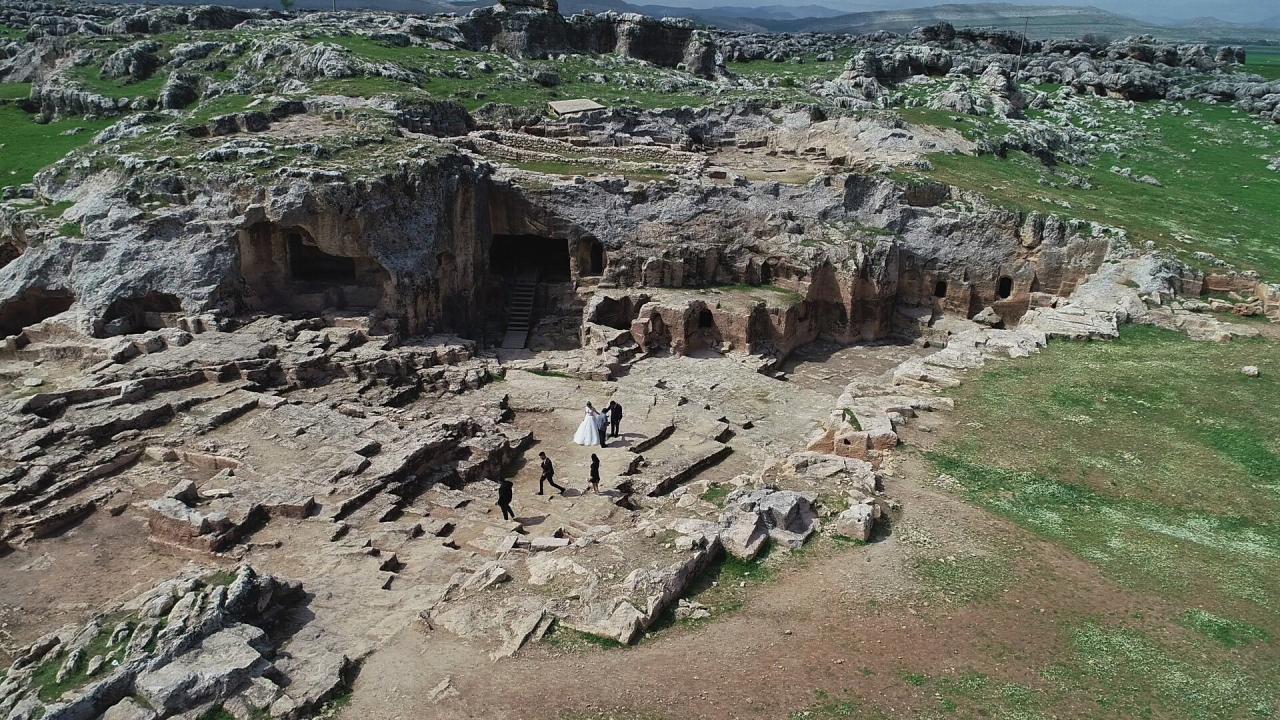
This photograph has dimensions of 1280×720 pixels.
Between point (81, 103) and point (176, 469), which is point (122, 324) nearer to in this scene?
point (176, 469)

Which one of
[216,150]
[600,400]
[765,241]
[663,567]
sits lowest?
[600,400]

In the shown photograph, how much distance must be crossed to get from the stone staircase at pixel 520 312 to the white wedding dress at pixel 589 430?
283 inches

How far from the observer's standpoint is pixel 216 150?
73.3ft

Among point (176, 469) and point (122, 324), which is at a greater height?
point (122, 324)

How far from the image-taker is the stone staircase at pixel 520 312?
2559cm

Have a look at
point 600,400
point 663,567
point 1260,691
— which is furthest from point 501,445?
point 1260,691

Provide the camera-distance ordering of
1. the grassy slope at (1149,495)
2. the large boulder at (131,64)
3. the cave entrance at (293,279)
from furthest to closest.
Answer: the large boulder at (131,64) → the cave entrance at (293,279) → the grassy slope at (1149,495)

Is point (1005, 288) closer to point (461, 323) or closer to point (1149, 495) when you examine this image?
point (1149, 495)

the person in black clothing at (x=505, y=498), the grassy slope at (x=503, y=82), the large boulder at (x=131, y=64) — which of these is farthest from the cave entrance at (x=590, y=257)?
the large boulder at (x=131, y=64)

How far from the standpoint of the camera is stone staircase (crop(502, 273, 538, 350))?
2559 centimetres

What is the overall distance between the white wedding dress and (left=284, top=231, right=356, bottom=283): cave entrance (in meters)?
9.46

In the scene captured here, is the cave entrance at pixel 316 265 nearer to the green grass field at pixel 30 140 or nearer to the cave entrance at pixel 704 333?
the cave entrance at pixel 704 333

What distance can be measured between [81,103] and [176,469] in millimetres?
28732

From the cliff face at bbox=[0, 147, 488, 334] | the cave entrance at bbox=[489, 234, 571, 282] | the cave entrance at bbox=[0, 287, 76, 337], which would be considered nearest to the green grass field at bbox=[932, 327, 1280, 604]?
the cliff face at bbox=[0, 147, 488, 334]
